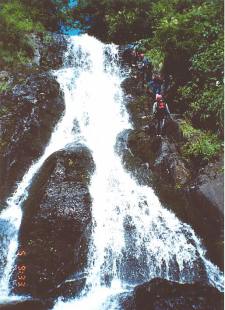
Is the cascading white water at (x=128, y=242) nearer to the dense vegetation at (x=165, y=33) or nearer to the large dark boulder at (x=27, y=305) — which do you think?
the large dark boulder at (x=27, y=305)

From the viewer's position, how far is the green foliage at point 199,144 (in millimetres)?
11266

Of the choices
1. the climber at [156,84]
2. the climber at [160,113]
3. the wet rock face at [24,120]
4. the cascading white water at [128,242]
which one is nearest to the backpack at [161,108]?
the climber at [160,113]

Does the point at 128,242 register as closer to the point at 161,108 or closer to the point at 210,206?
the point at 210,206

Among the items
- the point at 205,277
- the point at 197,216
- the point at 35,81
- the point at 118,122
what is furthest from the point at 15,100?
the point at 205,277

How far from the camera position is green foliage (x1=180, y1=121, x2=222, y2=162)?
1127 cm

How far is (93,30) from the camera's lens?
23.9 m

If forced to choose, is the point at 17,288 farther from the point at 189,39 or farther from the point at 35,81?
the point at 189,39

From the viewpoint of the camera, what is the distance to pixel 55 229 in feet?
32.7

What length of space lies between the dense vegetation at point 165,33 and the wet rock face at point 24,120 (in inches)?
110

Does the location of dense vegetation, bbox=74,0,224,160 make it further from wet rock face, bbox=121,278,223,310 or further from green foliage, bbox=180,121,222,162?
wet rock face, bbox=121,278,223,310

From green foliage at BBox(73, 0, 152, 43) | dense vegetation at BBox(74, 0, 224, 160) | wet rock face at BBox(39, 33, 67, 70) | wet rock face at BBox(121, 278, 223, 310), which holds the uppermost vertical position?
green foliage at BBox(73, 0, 152, 43)

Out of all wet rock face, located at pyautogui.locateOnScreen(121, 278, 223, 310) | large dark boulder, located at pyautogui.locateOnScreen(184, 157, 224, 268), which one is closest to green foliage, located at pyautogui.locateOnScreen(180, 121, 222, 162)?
large dark boulder, located at pyautogui.locateOnScreen(184, 157, 224, 268)

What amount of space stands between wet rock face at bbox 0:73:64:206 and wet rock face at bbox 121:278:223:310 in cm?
552

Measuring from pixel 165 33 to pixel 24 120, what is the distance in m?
6.47
